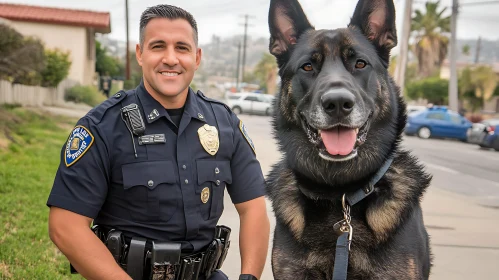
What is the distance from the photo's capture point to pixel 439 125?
23188 mm

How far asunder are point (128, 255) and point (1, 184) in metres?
4.30

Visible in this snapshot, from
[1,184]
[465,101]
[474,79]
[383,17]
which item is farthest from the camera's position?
[465,101]

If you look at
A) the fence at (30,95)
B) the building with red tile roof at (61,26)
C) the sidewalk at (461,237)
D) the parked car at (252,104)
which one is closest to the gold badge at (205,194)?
the sidewalk at (461,237)

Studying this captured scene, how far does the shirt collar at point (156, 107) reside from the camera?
2.78 meters

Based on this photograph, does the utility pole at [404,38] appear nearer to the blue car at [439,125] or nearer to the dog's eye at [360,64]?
the blue car at [439,125]

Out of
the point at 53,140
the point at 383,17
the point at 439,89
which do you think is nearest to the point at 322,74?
the point at 383,17

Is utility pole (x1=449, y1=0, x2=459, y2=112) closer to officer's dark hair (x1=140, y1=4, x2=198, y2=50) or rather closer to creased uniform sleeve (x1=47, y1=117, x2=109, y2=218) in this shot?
officer's dark hair (x1=140, y1=4, x2=198, y2=50)

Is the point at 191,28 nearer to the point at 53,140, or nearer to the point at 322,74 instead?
the point at 322,74

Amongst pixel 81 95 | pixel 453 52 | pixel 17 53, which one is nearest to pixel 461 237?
pixel 17 53

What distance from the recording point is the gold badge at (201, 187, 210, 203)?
110 inches

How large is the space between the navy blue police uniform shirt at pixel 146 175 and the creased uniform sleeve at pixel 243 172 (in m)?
0.11

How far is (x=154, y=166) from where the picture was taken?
2.68 meters

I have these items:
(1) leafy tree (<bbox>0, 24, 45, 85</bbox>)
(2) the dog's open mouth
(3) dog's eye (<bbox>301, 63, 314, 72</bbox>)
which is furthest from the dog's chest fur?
(1) leafy tree (<bbox>0, 24, 45, 85</bbox>)

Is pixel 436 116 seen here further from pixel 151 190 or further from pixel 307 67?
pixel 151 190
